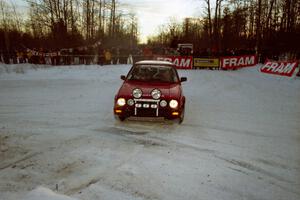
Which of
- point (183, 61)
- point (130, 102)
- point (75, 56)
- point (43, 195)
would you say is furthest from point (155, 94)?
point (75, 56)

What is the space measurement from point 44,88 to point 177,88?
26.6 ft

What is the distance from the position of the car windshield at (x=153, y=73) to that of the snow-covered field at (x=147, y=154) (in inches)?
48.7

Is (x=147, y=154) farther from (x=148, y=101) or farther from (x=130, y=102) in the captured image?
(x=130, y=102)

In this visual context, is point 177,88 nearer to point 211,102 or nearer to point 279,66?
point 211,102

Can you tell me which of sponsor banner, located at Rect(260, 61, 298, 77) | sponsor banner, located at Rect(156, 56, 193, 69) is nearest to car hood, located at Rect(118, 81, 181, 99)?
sponsor banner, located at Rect(260, 61, 298, 77)

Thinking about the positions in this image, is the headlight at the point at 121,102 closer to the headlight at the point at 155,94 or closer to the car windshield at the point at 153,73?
the headlight at the point at 155,94

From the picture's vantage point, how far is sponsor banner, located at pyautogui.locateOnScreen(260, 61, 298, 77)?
14.9 m

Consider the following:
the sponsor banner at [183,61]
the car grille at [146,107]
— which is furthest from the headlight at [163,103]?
the sponsor banner at [183,61]

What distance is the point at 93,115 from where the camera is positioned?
707 centimetres

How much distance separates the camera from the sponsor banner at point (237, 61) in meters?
22.0

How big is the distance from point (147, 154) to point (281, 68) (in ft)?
48.2

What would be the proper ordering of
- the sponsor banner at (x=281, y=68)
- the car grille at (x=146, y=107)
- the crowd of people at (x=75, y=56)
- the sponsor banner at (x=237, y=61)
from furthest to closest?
the crowd of people at (x=75, y=56)
the sponsor banner at (x=237, y=61)
the sponsor banner at (x=281, y=68)
the car grille at (x=146, y=107)

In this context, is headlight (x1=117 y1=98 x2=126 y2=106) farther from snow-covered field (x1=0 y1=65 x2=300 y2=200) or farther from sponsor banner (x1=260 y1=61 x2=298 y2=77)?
sponsor banner (x1=260 y1=61 x2=298 y2=77)

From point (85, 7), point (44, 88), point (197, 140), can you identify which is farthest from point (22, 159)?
point (85, 7)
